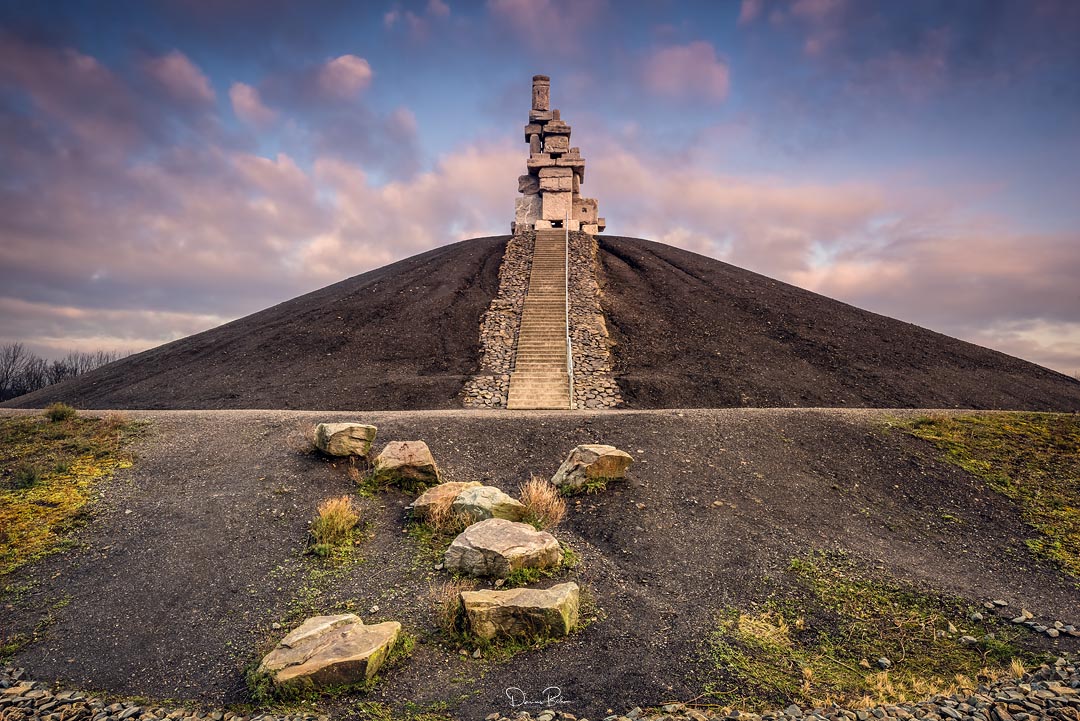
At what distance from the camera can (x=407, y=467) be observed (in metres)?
11.2

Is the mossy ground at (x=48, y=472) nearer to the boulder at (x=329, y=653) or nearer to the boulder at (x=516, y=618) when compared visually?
the boulder at (x=329, y=653)

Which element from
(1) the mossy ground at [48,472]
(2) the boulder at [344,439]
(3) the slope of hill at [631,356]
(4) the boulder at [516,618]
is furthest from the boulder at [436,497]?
(3) the slope of hill at [631,356]

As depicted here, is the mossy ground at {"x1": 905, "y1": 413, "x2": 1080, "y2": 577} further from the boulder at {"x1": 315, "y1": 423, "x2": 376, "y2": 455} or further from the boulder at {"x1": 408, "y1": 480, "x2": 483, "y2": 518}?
the boulder at {"x1": 315, "y1": 423, "x2": 376, "y2": 455}

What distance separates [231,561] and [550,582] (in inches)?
194

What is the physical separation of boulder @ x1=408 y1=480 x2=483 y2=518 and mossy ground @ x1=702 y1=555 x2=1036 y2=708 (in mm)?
4857

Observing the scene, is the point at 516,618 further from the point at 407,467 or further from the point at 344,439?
the point at 344,439

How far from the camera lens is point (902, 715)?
597 cm

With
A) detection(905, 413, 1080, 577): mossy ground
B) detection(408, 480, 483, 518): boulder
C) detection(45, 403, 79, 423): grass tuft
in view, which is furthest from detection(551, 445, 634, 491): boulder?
detection(45, 403, 79, 423): grass tuft

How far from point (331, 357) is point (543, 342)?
8969mm

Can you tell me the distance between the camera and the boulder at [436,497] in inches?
397

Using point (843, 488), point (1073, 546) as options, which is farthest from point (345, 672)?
point (1073, 546)

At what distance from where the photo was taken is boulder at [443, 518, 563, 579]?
8.42m

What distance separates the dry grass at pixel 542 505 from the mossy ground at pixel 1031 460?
8.32 metres

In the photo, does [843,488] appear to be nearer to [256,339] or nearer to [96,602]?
[96,602]
